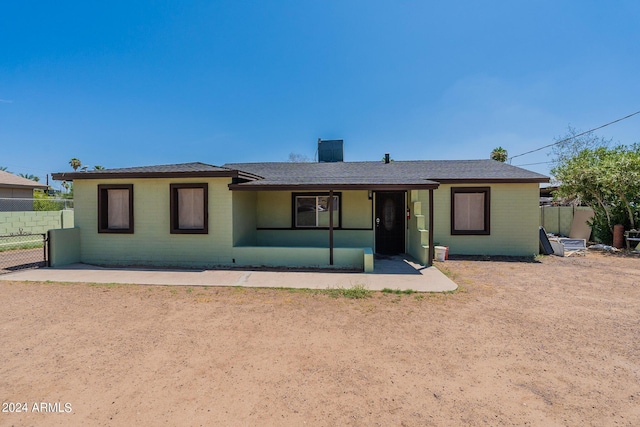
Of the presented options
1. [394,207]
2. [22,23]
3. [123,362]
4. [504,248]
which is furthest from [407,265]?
[22,23]

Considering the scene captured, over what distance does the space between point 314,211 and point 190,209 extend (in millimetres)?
3978

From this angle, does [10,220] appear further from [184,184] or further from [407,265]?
[407,265]

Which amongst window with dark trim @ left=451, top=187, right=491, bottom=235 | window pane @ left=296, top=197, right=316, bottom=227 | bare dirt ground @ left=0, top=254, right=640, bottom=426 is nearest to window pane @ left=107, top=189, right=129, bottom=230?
bare dirt ground @ left=0, top=254, right=640, bottom=426

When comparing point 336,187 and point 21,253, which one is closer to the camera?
point 336,187

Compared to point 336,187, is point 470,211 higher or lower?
lower

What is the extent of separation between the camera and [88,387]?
2.79 m

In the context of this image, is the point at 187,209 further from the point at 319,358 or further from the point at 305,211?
the point at 319,358

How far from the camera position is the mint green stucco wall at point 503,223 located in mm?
9812

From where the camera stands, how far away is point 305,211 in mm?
10133

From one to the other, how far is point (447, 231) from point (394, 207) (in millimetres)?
2049

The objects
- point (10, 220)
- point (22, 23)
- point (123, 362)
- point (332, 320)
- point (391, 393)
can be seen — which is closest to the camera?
point (391, 393)

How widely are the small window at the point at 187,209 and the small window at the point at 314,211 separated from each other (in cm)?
315

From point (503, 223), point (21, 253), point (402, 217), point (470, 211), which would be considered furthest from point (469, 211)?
point (21, 253)

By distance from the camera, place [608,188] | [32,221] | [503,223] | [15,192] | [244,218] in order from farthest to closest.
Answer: [15,192]
[32,221]
[608,188]
[503,223]
[244,218]
